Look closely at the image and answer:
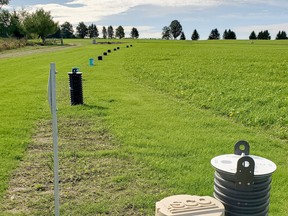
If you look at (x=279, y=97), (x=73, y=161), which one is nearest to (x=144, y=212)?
(x=73, y=161)

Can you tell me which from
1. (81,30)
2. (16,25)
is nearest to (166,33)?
(81,30)

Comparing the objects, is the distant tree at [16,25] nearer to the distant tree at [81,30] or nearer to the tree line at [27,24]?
the tree line at [27,24]

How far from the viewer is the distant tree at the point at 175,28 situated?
529 feet

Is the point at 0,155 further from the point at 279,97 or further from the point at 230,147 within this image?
the point at 279,97

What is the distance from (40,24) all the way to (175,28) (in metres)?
101

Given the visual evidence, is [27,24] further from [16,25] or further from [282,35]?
[282,35]

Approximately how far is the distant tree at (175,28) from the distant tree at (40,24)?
314 feet

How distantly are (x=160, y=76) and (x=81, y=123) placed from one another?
9.06 m

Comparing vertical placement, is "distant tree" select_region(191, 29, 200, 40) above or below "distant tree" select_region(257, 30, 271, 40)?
above

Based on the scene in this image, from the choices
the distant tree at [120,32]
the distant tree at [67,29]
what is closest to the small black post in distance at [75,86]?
the distant tree at [67,29]

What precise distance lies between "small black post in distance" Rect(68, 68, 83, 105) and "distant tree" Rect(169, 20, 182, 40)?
517ft

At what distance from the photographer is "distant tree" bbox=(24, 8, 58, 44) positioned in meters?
70.5

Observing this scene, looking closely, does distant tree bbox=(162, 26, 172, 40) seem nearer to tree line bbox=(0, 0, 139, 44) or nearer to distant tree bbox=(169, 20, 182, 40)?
distant tree bbox=(169, 20, 182, 40)

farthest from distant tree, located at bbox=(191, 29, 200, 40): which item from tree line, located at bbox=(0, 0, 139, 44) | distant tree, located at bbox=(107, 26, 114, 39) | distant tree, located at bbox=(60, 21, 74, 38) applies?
tree line, located at bbox=(0, 0, 139, 44)
